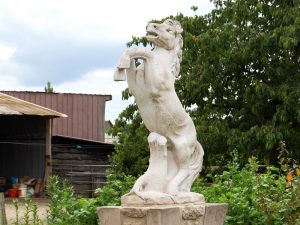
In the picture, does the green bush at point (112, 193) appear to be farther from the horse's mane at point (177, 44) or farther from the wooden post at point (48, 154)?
the wooden post at point (48, 154)

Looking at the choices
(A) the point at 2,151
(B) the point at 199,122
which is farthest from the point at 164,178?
(A) the point at 2,151

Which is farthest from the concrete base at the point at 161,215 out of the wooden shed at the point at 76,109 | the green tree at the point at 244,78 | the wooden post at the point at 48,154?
the wooden shed at the point at 76,109

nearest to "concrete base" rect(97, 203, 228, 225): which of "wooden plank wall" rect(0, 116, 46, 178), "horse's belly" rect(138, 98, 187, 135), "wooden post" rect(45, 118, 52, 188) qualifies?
"horse's belly" rect(138, 98, 187, 135)

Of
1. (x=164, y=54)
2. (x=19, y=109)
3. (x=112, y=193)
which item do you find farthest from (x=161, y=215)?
(x=19, y=109)

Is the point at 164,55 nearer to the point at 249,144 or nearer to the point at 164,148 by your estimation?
the point at 164,148

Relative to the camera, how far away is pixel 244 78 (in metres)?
18.8

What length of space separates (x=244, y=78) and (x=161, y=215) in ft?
40.9

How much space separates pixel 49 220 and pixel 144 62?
10.9ft

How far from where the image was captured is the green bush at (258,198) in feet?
27.5

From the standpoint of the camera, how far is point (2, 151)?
997 inches

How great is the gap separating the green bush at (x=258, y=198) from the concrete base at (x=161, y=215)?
1.49m

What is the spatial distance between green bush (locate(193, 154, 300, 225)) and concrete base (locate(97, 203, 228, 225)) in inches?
58.8

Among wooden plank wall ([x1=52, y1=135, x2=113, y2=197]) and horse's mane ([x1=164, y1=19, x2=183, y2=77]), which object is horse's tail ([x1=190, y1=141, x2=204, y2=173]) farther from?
wooden plank wall ([x1=52, y1=135, x2=113, y2=197])

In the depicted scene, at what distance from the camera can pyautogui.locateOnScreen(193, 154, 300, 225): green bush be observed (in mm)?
8367
